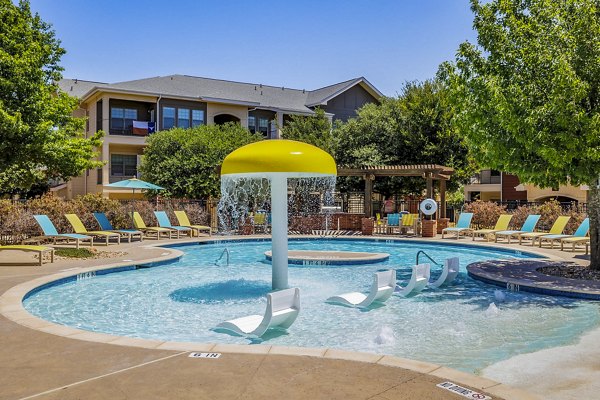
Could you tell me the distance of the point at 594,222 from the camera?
11.3 m

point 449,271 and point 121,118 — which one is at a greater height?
point 121,118

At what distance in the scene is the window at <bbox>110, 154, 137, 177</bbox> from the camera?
114 ft

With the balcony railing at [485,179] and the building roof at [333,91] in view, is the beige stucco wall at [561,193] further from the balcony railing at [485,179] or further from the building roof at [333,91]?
the building roof at [333,91]

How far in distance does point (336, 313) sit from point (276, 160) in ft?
9.24

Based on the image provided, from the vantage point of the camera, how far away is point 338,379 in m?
4.61

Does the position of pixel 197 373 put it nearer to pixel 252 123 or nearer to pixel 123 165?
pixel 123 165

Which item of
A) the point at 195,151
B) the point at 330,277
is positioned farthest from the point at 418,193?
the point at 330,277

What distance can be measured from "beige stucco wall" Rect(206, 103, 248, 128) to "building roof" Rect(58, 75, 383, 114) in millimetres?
667

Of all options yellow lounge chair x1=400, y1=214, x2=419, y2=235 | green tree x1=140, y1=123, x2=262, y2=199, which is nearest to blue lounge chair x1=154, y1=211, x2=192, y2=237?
green tree x1=140, y1=123, x2=262, y2=199

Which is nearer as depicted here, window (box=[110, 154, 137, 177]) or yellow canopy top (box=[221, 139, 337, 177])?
yellow canopy top (box=[221, 139, 337, 177])

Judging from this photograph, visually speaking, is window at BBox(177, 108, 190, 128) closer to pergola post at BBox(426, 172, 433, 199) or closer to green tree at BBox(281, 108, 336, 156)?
green tree at BBox(281, 108, 336, 156)

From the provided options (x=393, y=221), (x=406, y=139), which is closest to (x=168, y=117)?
(x=406, y=139)

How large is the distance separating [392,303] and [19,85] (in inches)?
570

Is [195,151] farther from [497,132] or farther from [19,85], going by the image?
[497,132]
